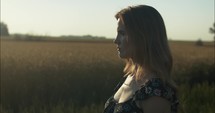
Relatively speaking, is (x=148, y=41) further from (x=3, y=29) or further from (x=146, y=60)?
(x=3, y=29)

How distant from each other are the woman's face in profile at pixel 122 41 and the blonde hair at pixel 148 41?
0.10 ft

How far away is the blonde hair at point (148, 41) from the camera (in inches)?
84.6

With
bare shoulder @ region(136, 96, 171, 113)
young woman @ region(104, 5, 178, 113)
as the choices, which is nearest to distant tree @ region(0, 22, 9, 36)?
young woman @ region(104, 5, 178, 113)

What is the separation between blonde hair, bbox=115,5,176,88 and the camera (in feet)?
7.05

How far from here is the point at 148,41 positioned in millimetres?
2148

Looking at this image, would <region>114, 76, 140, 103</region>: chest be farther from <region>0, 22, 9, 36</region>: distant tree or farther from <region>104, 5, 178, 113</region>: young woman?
<region>0, 22, 9, 36</region>: distant tree

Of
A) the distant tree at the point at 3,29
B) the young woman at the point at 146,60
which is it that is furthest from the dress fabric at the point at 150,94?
the distant tree at the point at 3,29

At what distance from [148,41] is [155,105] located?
286 mm

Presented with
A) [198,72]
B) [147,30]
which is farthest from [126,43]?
[198,72]

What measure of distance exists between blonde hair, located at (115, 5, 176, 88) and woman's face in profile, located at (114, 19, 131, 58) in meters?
0.03

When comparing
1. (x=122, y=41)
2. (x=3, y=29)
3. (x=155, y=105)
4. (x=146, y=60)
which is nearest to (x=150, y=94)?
(x=155, y=105)

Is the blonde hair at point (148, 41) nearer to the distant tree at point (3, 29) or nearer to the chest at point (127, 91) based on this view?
the chest at point (127, 91)

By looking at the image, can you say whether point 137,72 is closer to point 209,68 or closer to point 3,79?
point 3,79

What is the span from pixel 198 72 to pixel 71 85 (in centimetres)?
588
